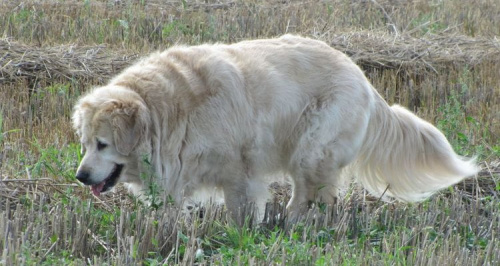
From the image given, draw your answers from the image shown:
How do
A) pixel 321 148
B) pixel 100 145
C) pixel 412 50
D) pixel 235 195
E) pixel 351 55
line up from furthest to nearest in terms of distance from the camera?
pixel 412 50 < pixel 351 55 < pixel 321 148 < pixel 235 195 < pixel 100 145

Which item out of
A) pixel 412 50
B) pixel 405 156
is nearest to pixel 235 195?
pixel 405 156

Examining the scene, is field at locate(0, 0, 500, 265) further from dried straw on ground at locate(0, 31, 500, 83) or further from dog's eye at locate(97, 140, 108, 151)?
dog's eye at locate(97, 140, 108, 151)

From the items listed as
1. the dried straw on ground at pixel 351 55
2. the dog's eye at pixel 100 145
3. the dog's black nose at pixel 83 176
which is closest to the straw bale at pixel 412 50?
the dried straw on ground at pixel 351 55

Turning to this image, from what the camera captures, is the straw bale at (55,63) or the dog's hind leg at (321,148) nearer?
the dog's hind leg at (321,148)

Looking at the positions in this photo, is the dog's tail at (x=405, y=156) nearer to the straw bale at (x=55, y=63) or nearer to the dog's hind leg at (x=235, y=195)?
the dog's hind leg at (x=235, y=195)

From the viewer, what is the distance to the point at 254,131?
554cm

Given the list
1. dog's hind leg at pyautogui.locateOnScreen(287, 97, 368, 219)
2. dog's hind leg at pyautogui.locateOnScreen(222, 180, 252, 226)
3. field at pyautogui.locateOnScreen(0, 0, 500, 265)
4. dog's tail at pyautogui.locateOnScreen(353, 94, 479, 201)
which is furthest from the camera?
dog's tail at pyautogui.locateOnScreen(353, 94, 479, 201)

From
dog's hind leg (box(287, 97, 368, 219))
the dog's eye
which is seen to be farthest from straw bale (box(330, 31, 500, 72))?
the dog's eye

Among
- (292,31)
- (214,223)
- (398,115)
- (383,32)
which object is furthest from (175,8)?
(214,223)

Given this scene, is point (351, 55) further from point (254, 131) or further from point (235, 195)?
point (235, 195)

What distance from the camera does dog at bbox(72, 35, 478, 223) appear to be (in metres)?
5.30

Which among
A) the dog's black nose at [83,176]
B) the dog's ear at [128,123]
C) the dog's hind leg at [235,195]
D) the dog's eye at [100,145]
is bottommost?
the dog's hind leg at [235,195]

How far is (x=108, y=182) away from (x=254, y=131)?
1.01 m

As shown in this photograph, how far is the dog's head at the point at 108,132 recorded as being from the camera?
5164mm
